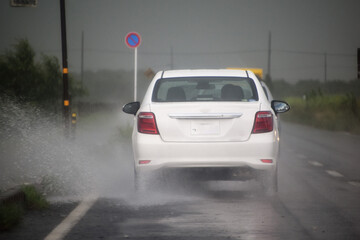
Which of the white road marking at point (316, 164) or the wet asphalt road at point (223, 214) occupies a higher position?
the wet asphalt road at point (223, 214)

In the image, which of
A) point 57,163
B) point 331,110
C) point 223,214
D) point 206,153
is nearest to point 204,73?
point 206,153

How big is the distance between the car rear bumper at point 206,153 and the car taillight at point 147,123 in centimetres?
7

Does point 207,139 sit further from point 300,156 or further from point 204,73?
point 300,156

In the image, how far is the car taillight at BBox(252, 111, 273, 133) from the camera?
8508 millimetres

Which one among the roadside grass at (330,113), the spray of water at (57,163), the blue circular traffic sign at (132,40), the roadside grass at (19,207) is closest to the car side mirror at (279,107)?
the spray of water at (57,163)

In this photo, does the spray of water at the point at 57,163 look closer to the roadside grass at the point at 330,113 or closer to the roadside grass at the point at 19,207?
the roadside grass at the point at 19,207

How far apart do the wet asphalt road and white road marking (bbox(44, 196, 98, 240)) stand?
0.07 metres

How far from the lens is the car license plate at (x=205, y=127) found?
844 cm

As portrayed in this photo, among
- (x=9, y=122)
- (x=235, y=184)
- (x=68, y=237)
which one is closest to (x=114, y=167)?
(x=9, y=122)

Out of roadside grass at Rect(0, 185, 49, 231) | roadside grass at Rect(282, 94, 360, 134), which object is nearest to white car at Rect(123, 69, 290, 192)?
roadside grass at Rect(0, 185, 49, 231)

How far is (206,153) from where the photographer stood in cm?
844

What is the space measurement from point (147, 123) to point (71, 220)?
1.68 m

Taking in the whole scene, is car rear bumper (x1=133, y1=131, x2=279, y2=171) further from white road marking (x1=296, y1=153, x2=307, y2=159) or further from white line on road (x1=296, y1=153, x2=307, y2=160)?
white road marking (x1=296, y1=153, x2=307, y2=159)

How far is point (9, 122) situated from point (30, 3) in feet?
8.35
